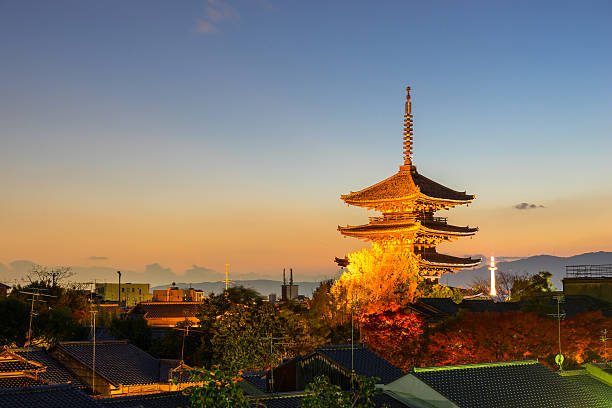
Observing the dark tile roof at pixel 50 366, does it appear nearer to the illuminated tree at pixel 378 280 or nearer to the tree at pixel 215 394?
the illuminated tree at pixel 378 280

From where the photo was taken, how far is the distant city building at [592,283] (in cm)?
5803

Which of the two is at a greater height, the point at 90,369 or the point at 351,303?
the point at 351,303

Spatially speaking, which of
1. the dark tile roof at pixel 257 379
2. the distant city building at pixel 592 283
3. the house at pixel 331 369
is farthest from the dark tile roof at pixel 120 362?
the distant city building at pixel 592 283

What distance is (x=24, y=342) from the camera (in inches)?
2055

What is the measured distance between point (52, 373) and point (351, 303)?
81.8ft

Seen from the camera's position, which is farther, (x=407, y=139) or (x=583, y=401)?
(x=407, y=139)

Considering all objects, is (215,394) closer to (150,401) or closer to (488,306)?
(150,401)

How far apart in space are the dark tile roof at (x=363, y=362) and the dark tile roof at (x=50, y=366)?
16.4 m

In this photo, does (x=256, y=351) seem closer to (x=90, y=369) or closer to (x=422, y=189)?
(x=90, y=369)

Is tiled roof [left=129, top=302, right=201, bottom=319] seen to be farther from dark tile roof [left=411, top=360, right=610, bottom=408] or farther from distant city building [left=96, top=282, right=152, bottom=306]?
distant city building [left=96, top=282, right=152, bottom=306]

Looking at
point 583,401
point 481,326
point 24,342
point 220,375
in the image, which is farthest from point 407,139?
point 220,375

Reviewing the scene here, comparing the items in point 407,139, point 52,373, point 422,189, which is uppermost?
point 407,139

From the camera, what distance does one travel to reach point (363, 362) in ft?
106

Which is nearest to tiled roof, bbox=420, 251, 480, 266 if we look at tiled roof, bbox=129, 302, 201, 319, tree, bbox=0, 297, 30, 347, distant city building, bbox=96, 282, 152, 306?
tiled roof, bbox=129, 302, 201, 319
